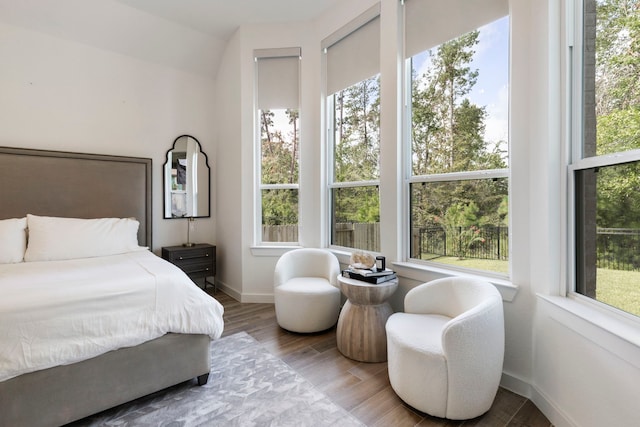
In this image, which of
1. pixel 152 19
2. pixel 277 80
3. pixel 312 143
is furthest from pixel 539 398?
pixel 152 19

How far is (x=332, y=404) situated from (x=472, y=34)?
2.78 m

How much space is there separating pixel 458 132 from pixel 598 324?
1511 mm

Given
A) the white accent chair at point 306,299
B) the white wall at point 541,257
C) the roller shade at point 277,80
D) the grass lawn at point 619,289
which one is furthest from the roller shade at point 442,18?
the white accent chair at point 306,299

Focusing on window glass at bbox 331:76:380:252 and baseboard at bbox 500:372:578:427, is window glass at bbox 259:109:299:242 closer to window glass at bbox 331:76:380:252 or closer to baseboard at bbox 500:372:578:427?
window glass at bbox 331:76:380:252

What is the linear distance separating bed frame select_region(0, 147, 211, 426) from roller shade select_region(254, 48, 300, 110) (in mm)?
1885

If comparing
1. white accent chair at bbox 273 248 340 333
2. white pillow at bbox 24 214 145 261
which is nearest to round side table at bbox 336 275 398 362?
white accent chair at bbox 273 248 340 333

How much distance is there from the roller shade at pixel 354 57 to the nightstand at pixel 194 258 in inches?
98.6

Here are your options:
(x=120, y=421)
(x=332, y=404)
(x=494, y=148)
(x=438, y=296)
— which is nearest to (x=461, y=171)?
(x=494, y=148)

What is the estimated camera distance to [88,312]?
155 centimetres

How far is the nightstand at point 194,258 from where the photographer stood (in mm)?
3531

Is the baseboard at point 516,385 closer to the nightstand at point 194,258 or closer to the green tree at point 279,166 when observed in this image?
the green tree at point 279,166

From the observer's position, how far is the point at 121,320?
1629 mm

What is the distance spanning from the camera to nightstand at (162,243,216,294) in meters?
3.53

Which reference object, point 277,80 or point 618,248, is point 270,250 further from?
point 618,248
